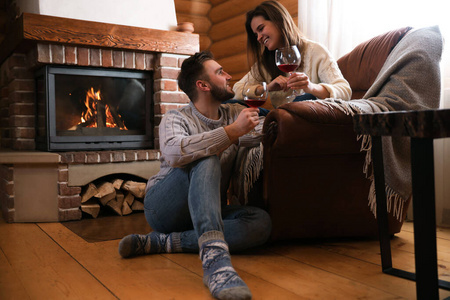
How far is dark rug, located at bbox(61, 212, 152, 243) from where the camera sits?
2.18m

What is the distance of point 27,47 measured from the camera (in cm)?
272

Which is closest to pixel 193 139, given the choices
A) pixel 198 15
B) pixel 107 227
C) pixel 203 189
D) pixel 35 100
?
pixel 203 189

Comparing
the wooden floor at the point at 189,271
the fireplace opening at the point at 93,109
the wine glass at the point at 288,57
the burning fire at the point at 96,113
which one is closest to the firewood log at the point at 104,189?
the fireplace opening at the point at 93,109

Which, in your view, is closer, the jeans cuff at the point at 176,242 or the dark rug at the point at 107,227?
the jeans cuff at the point at 176,242

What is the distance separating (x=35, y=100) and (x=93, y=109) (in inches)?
16.9

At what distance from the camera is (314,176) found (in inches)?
72.0

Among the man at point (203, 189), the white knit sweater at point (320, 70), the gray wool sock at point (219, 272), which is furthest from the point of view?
the white knit sweater at point (320, 70)

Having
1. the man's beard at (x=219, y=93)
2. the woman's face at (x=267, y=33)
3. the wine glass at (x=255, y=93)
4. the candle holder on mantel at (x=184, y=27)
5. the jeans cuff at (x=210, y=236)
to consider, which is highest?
the candle holder on mantel at (x=184, y=27)

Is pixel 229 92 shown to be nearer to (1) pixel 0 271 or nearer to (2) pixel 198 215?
(2) pixel 198 215

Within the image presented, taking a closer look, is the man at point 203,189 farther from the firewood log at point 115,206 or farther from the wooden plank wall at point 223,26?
the wooden plank wall at point 223,26

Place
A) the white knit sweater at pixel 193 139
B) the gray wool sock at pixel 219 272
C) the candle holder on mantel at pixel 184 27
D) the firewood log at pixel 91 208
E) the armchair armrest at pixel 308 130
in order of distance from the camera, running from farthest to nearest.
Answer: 1. the candle holder on mantel at pixel 184 27
2. the firewood log at pixel 91 208
3. the armchair armrest at pixel 308 130
4. the white knit sweater at pixel 193 139
5. the gray wool sock at pixel 219 272

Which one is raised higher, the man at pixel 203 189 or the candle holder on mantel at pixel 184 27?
the candle holder on mantel at pixel 184 27

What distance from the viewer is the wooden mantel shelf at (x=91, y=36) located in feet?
8.27

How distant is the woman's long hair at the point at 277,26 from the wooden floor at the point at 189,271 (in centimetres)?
98
